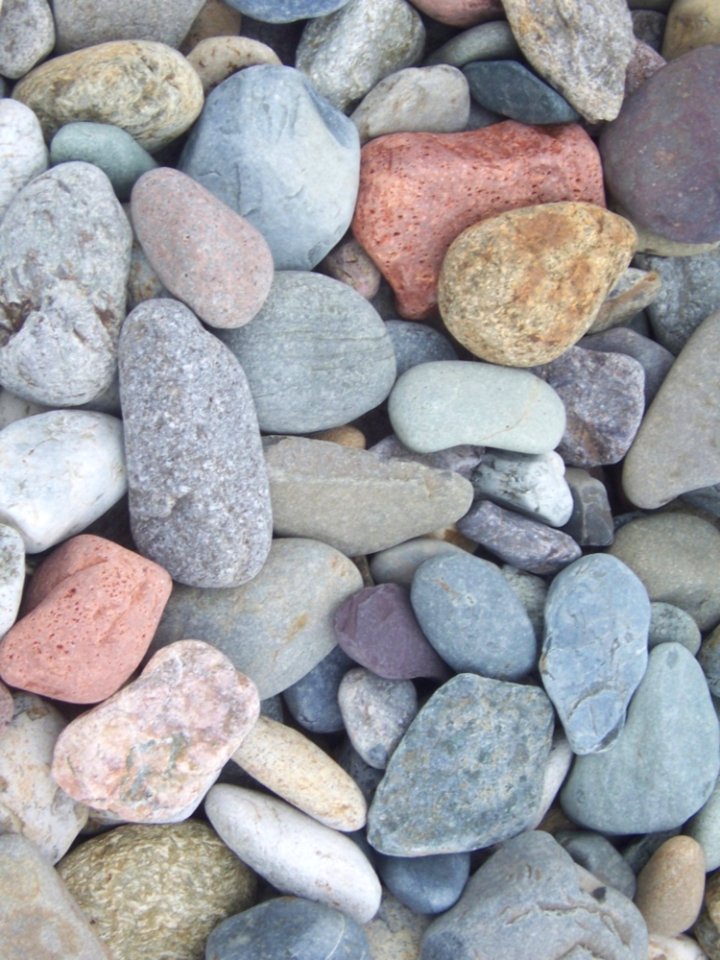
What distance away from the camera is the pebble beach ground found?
5.97 ft

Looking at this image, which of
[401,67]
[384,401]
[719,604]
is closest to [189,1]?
[401,67]

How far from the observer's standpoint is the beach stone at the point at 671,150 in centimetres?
207

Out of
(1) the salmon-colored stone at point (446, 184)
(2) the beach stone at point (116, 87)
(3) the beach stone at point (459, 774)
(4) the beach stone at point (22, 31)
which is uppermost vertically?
(4) the beach stone at point (22, 31)

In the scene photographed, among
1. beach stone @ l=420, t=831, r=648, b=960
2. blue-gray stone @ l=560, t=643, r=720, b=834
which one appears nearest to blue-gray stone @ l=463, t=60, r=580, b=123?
blue-gray stone @ l=560, t=643, r=720, b=834

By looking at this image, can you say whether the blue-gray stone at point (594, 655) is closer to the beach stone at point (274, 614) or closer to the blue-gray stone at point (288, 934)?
the beach stone at point (274, 614)

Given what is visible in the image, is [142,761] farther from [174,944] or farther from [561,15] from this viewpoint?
[561,15]

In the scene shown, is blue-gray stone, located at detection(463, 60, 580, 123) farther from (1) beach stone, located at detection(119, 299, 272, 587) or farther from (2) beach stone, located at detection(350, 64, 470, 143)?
(1) beach stone, located at detection(119, 299, 272, 587)

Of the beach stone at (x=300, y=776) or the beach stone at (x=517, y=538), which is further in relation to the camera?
the beach stone at (x=517, y=538)

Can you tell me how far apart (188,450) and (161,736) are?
561 millimetres

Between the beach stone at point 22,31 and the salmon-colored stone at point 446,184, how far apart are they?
711 mm

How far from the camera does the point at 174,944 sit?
6.23 ft

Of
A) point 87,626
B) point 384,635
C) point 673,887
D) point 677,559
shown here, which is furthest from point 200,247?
point 673,887

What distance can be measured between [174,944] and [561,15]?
2.12 metres

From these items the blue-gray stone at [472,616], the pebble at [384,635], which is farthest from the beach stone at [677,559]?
the pebble at [384,635]
